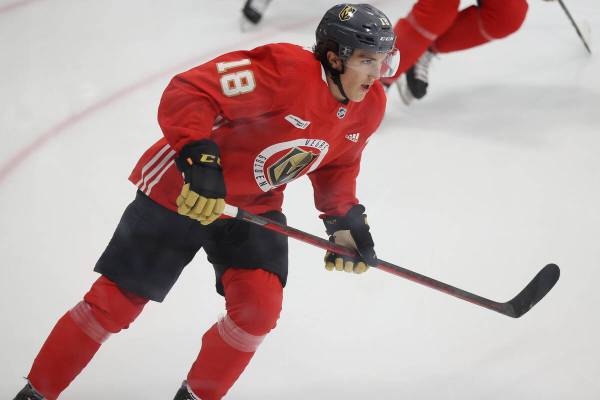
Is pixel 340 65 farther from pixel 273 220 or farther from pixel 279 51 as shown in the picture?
pixel 273 220

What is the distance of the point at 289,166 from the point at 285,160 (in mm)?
26

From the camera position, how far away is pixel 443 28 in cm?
333

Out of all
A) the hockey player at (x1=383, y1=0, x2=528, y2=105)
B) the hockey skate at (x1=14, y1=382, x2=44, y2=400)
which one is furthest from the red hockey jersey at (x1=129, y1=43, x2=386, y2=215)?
the hockey player at (x1=383, y1=0, x2=528, y2=105)

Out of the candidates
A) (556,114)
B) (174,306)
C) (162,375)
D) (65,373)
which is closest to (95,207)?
(174,306)

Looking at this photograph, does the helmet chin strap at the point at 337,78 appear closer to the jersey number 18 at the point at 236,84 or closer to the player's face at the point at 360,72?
the player's face at the point at 360,72

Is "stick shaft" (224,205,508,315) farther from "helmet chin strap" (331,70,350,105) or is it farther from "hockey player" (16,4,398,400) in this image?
"helmet chin strap" (331,70,350,105)

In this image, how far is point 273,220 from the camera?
6.41 feet

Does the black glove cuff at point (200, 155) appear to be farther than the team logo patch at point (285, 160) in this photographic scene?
No

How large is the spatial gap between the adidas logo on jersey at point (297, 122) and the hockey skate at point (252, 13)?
7.61 ft

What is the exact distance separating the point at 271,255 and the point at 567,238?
54.1 inches

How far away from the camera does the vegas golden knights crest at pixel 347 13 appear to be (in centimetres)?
183

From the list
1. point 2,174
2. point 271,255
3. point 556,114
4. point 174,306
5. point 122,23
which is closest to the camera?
point 271,255

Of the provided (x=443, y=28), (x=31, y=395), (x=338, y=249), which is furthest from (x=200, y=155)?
(x=443, y=28)

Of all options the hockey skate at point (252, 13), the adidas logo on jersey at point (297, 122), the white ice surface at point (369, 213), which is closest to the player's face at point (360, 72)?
the adidas logo on jersey at point (297, 122)
